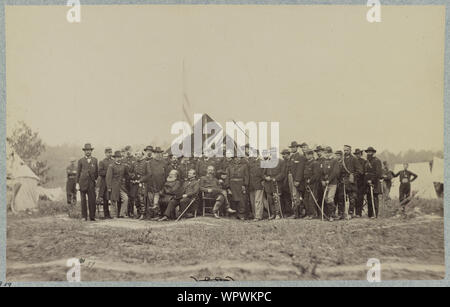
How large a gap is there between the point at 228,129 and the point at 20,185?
120 inches

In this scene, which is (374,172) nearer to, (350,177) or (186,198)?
(350,177)

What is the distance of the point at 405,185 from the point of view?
683 cm

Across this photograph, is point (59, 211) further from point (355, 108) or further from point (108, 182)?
point (355, 108)

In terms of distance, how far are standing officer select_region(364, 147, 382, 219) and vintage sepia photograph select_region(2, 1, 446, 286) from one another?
0.03 meters

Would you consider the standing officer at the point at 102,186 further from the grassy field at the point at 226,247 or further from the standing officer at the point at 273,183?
the standing officer at the point at 273,183

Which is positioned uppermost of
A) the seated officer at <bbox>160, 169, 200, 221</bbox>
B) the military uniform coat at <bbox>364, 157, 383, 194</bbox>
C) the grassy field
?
the military uniform coat at <bbox>364, 157, 383, 194</bbox>

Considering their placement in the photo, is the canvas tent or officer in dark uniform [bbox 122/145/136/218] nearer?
the canvas tent

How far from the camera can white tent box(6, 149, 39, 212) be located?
6727 millimetres

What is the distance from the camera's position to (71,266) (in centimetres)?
661

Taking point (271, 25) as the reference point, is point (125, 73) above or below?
below

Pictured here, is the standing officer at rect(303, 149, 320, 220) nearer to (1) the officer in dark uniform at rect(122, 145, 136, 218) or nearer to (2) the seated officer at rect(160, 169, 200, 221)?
(2) the seated officer at rect(160, 169, 200, 221)

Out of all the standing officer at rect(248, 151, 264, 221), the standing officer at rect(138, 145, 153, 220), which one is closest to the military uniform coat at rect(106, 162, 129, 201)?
the standing officer at rect(138, 145, 153, 220)
